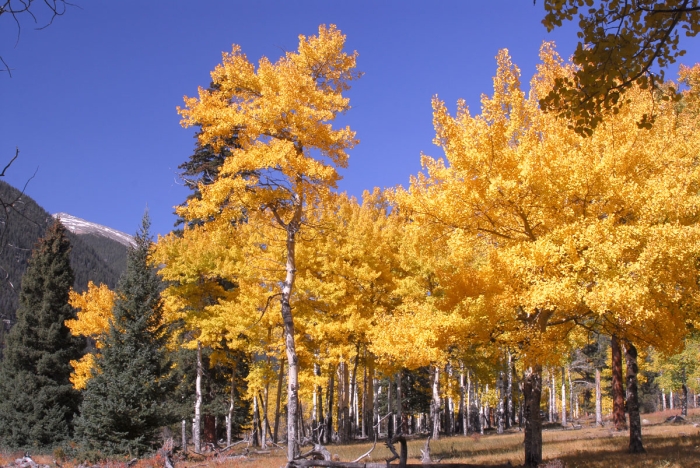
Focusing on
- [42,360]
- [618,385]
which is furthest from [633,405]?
[42,360]

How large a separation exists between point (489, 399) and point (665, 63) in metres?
31.3

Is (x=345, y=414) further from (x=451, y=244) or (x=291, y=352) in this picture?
(x=451, y=244)

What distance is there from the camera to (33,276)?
27219 mm

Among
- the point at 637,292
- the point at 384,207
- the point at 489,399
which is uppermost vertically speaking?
the point at 384,207

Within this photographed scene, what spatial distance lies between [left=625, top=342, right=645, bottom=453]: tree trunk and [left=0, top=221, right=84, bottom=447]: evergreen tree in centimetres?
2218

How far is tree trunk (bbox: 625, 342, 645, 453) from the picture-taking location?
38.9 feet

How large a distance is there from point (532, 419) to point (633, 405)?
3654 millimetres

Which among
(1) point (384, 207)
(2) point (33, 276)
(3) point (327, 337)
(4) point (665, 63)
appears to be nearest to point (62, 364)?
(2) point (33, 276)

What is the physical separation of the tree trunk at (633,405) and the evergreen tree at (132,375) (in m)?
13.3

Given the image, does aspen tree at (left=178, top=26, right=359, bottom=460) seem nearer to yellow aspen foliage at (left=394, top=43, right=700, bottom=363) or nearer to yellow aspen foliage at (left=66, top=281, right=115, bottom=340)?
yellow aspen foliage at (left=394, top=43, right=700, bottom=363)

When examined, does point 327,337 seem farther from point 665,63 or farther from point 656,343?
point 665,63

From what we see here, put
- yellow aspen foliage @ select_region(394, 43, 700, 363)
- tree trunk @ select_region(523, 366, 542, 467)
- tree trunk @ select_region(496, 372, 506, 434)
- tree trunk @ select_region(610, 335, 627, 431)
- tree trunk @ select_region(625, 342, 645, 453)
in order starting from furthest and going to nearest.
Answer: tree trunk @ select_region(496, 372, 506, 434), tree trunk @ select_region(610, 335, 627, 431), tree trunk @ select_region(625, 342, 645, 453), tree trunk @ select_region(523, 366, 542, 467), yellow aspen foliage @ select_region(394, 43, 700, 363)

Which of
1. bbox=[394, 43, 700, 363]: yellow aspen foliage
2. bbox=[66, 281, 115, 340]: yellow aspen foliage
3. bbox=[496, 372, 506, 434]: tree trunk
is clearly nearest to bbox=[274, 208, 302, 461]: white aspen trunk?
bbox=[394, 43, 700, 363]: yellow aspen foliage

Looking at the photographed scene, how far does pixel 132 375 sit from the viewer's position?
1638 cm
